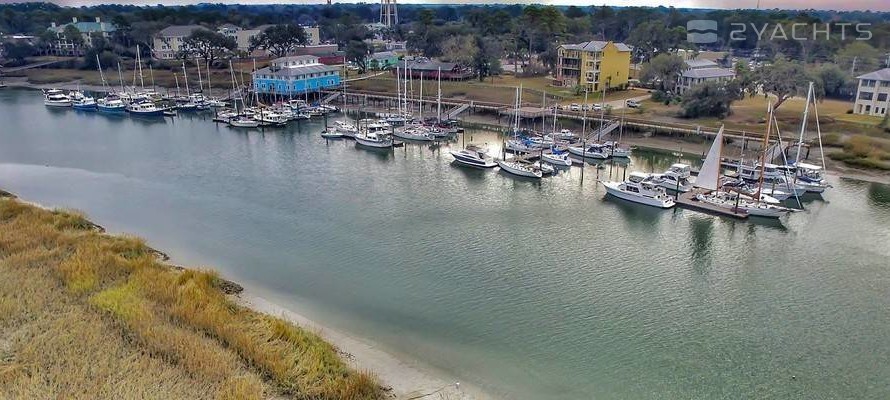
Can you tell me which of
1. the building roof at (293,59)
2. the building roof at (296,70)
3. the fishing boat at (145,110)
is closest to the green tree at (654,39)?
the building roof at (296,70)

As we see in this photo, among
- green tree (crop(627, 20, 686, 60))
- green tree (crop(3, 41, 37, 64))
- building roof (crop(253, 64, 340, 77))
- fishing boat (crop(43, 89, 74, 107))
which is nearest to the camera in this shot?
building roof (crop(253, 64, 340, 77))

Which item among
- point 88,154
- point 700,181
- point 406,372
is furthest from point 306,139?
point 406,372

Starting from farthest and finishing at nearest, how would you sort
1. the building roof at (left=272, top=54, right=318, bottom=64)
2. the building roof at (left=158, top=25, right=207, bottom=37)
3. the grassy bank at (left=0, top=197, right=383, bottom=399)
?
the building roof at (left=158, top=25, right=207, bottom=37), the building roof at (left=272, top=54, right=318, bottom=64), the grassy bank at (left=0, top=197, right=383, bottom=399)

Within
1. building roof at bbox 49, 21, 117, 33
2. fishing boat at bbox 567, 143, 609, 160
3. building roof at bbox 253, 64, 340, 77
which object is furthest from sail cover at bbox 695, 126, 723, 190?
building roof at bbox 49, 21, 117, 33

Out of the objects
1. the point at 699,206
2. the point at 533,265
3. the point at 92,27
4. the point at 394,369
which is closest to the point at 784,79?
the point at 699,206

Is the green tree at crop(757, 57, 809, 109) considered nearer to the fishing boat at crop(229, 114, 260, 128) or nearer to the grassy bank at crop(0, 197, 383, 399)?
the fishing boat at crop(229, 114, 260, 128)

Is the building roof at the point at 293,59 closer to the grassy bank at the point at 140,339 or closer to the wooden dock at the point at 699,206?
the grassy bank at the point at 140,339
